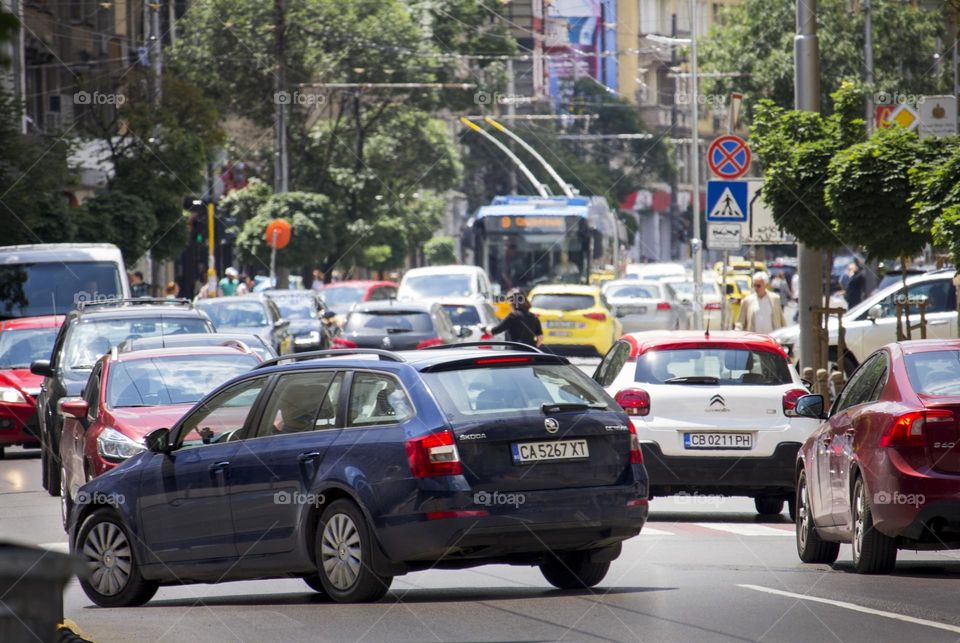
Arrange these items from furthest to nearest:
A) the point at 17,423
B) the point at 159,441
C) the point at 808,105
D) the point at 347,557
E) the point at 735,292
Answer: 1. the point at 735,292
2. the point at 808,105
3. the point at 17,423
4. the point at 159,441
5. the point at 347,557

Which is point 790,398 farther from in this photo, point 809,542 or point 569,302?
point 569,302

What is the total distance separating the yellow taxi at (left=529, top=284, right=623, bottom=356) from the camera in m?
38.7

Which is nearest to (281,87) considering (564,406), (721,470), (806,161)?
→ (806,161)

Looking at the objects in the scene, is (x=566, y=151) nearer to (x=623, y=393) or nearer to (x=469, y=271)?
(x=469, y=271)

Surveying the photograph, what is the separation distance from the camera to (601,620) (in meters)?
8.87

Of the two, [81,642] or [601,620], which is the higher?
[81,642]

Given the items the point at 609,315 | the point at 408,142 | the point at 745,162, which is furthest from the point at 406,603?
the point at 408,142

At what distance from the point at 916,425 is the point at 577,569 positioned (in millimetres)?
2061

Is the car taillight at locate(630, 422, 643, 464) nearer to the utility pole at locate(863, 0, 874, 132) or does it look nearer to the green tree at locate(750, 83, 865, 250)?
the green tree at locate(750, 83, 865, 250)

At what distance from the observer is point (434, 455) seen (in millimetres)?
9336

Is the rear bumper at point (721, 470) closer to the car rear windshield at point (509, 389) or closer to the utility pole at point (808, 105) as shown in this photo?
the car rear windshield at point (509, 389)

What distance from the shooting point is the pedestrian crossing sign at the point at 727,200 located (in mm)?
25500

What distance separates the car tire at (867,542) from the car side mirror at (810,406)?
935 millimetres

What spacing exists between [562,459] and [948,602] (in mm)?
2126
